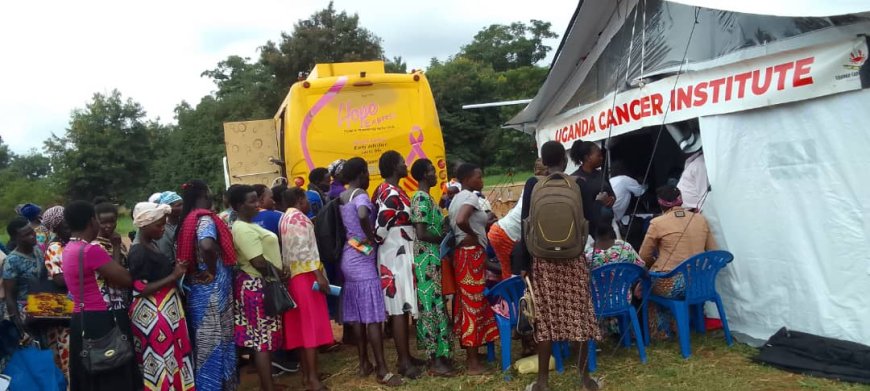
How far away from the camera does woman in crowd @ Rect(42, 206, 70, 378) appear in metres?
4.20

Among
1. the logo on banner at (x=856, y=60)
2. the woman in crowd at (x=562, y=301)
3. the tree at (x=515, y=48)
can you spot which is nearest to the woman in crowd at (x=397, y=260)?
the woman in crowd at (x=562, y=301)

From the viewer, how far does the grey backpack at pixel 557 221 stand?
4105 mm

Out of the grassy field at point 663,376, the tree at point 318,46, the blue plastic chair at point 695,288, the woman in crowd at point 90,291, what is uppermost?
the tree at point 318,46

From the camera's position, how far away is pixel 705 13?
215 inches

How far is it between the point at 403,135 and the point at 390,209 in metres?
3.41

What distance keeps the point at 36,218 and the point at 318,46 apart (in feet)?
90.1

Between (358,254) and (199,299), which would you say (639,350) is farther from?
(199,299)

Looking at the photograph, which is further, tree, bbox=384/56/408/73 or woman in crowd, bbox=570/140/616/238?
tree, bbox=384/56/408/73

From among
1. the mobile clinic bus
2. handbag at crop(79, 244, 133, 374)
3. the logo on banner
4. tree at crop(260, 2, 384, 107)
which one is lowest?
handbag at crop(79, 244, 133, 374)

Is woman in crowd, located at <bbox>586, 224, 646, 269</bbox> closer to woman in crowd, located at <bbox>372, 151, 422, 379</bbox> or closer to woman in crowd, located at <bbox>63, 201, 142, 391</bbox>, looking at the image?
woman in crowd, located at <bbox>372, 151, 422, 379</bbox>

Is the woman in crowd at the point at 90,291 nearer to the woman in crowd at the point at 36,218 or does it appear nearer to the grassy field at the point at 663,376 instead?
the grassy field at the point at 663,376

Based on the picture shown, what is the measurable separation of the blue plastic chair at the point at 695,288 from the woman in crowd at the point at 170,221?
11.9ft

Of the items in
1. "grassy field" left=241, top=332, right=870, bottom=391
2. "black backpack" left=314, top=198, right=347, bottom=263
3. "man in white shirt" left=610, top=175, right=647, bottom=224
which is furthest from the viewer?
"man in white shirt" left=610, top=175, right=647, bottom=224

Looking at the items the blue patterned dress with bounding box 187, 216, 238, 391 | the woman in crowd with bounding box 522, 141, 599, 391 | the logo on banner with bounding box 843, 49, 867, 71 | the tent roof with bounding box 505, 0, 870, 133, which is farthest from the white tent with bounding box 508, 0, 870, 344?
the blue patterned dress with bounding box 187, 216, 238, 391
